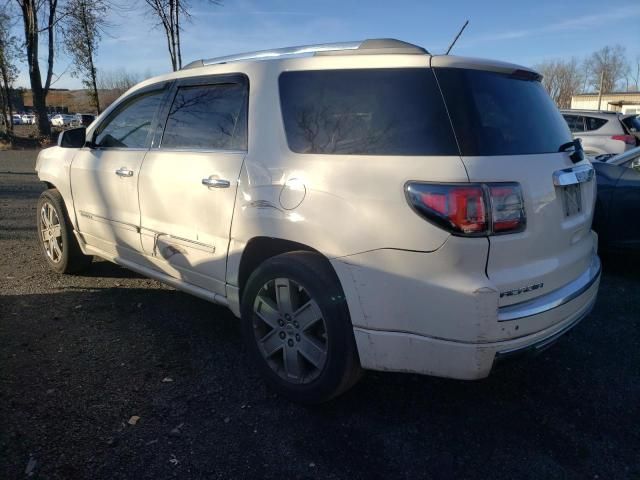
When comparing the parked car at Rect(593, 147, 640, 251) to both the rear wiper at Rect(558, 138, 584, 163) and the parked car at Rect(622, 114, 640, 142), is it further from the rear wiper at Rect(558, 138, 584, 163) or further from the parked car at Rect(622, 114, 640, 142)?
the parked car at Rect(622, 114, 640, 142)

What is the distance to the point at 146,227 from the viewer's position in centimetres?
371

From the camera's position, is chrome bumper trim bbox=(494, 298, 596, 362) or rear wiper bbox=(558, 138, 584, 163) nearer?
chrome bumper trim bbox=(494, 298, 596, 362)

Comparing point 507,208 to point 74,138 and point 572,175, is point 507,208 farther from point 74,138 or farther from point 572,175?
point 74,138

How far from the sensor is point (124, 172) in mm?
3840

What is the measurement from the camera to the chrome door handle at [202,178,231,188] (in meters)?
3.03

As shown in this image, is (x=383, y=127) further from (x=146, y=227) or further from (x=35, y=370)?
(x=35, y=370)

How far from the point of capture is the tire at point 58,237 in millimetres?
4730

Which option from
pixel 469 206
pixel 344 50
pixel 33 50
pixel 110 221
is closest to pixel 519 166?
pixel 469 206

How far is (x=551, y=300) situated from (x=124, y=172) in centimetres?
305

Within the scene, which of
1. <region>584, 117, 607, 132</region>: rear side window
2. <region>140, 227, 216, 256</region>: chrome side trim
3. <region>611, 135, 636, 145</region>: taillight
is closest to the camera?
<region>140, 227, 216, 256</region>: chrome side trim

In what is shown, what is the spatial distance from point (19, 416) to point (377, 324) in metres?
1.91

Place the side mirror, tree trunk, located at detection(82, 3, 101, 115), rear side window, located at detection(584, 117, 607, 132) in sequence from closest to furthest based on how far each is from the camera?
the side mirror → rear side window, located at detection(584, 117, 607, 132) → tree trunk, located at detection(82, 3, 101, 115)

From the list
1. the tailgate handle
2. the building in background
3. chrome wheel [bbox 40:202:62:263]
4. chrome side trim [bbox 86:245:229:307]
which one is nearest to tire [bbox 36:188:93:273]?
chrome wheel [bbox 40:202:62:263]

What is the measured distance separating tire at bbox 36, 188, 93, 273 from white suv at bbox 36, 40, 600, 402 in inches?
70.5
